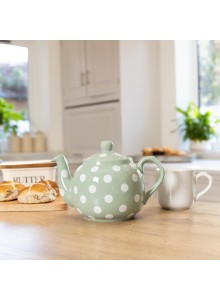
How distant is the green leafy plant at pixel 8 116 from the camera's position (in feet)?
12.6

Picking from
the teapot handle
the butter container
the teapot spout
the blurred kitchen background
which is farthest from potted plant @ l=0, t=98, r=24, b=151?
the teapot handle

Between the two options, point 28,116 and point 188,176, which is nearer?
point 188,176

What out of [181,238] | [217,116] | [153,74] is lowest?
[181,238]

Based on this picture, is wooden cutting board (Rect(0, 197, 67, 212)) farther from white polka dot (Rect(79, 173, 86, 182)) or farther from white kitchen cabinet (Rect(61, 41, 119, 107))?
white kitchen cabinet (Rect(61, 41, 119, 107))

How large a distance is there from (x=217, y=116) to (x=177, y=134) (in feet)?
1.12

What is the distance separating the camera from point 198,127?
3.21 metres

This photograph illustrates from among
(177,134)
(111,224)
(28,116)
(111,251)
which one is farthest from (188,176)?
(28,116)

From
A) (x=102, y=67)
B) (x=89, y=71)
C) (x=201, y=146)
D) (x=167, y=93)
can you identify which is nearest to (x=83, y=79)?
(x=89, y=71)

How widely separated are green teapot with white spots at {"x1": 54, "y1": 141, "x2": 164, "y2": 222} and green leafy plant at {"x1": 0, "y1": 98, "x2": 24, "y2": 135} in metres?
2.98

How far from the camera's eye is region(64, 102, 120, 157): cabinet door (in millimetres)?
3379

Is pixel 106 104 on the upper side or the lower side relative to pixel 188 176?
upper

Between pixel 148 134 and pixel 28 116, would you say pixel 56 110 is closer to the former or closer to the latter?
pixel 28 116

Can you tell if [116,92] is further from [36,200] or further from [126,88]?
[36,200]

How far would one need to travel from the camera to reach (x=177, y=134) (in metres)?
3.36
